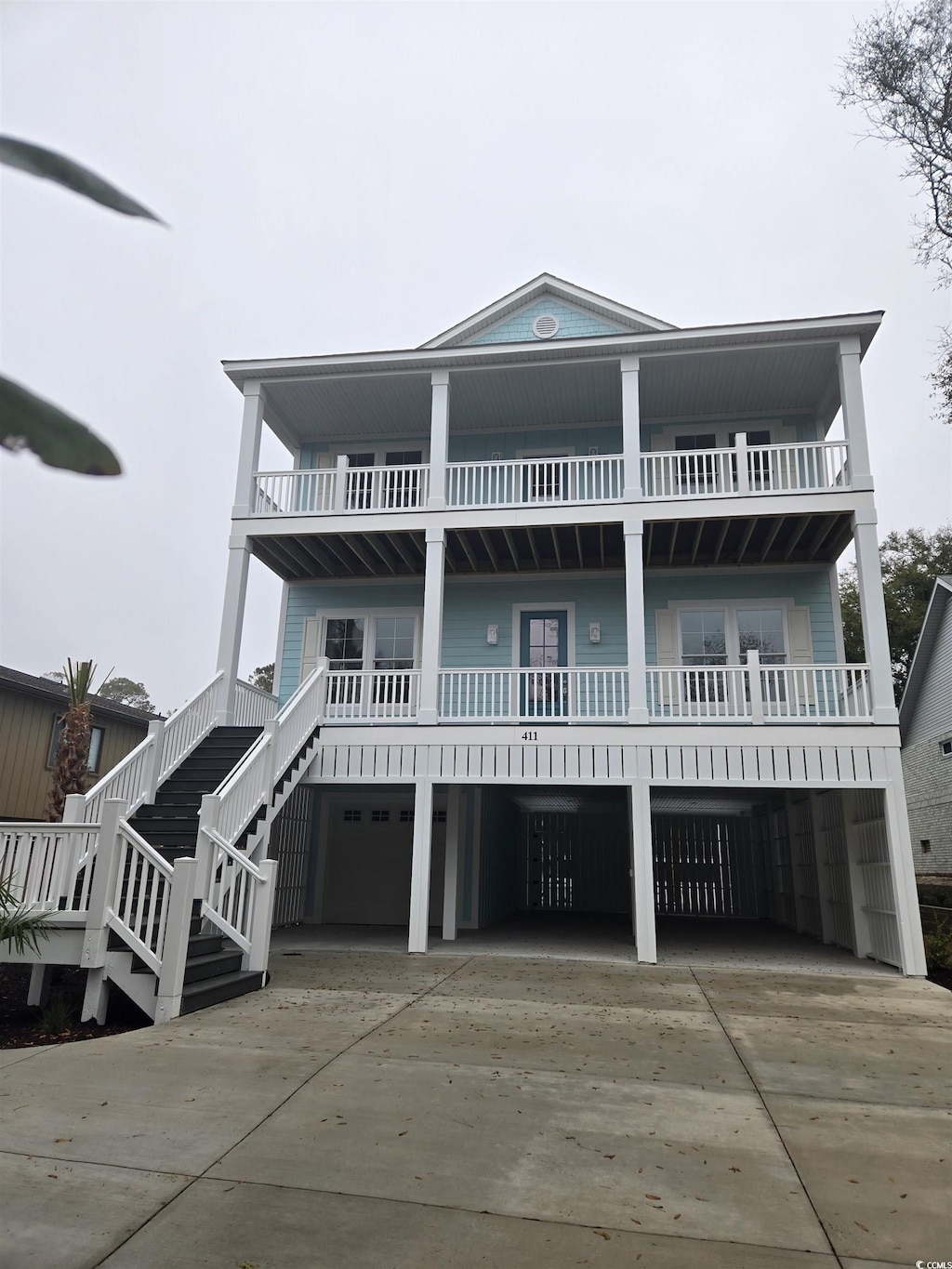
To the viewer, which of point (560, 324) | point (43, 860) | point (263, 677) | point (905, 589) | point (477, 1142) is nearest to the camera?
point (477, 1142)

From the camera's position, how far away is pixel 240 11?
322 centimetres

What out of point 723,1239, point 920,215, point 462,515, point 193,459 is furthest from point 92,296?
point 193,459

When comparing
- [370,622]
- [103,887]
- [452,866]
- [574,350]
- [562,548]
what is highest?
[574,350]

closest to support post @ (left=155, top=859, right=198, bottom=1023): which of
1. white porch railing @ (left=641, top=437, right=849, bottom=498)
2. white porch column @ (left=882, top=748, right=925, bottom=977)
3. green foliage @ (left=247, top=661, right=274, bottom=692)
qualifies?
white porch column @ (left=882, top=748, right=925, bottom=977)

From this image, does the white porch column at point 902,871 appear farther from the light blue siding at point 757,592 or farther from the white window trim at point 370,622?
the white window trim at point 370,622

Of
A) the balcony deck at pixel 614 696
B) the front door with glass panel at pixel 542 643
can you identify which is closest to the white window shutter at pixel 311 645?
the balcony deck at pixel 614 696

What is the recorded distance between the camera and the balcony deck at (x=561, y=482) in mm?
12727

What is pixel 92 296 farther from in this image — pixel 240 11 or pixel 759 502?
pixel 759 502

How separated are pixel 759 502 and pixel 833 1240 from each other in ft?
34.6

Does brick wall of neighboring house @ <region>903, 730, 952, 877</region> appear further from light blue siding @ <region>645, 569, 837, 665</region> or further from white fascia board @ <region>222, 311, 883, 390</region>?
white fascia board @ <region>222, 311, 883, 390</region>

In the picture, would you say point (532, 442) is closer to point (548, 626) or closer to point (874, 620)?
point (548, 626)

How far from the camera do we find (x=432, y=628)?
12.8 metres

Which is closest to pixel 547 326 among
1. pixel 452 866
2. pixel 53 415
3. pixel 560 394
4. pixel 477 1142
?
pixel 560 394

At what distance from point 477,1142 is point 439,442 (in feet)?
35.8
